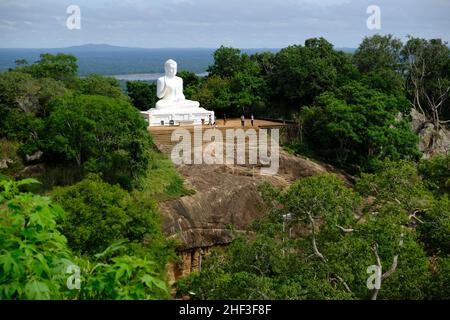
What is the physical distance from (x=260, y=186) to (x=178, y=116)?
14389 millimetres

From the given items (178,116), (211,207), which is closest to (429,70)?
(178,116)

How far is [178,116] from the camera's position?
3006cm

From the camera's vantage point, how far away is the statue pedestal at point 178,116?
29500mm

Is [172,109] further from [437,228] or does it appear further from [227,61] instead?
[437,228]

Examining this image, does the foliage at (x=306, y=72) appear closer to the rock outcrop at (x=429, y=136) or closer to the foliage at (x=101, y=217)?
the rock outcrop at (x=429, y=136)

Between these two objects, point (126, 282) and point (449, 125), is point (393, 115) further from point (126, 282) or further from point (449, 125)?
point (126, 282)

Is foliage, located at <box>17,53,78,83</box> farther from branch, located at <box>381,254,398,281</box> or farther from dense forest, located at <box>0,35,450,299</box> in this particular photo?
branch, located at <box>381,254,398,281</box>

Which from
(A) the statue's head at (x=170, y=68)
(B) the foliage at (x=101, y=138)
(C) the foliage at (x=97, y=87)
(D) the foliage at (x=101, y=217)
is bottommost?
(D) the foliage at (x=101, y=217)

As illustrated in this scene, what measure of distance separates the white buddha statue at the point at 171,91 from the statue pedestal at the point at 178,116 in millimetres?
524

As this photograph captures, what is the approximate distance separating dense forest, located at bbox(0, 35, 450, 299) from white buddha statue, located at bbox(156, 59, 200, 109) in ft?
6.79

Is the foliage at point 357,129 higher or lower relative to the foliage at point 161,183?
higher

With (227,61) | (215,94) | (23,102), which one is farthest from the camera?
(227,61)

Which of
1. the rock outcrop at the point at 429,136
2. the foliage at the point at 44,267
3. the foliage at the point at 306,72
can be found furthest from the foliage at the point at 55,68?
the foliage at the point at 44,267
